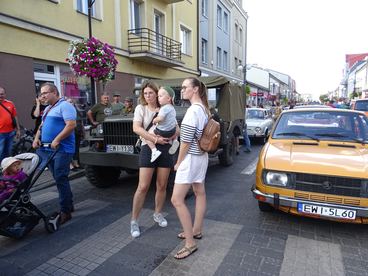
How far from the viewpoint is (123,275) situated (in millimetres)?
2875

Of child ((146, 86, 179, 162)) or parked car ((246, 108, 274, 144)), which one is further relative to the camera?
parked car ((246, 108, 274, 144))

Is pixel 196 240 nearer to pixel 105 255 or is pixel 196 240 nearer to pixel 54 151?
pixel 105 255

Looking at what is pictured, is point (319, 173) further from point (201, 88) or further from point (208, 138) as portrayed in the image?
point (201, 88)

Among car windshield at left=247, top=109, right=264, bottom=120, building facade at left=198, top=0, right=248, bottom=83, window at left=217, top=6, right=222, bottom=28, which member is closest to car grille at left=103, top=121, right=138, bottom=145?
car windshield at left=247, top=109, right=264, bottom=120

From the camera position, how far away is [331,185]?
11.4 feet

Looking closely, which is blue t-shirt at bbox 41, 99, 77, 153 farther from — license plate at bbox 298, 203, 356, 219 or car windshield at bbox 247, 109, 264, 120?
car windshield at bbox 247, 109, 264, 120

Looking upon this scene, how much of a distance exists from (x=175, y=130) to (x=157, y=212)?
119 cm

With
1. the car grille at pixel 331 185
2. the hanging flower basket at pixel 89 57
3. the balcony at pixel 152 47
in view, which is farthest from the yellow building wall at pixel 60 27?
the car grille at pixel 331 185

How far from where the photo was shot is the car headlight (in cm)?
370

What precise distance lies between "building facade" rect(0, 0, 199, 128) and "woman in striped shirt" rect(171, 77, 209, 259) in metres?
6.41

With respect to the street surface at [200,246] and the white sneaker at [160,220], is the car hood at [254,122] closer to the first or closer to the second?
the street surface at [200,246]

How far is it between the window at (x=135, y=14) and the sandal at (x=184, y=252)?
12.3m

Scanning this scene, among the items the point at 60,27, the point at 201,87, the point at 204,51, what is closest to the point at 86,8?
the point at 60,27

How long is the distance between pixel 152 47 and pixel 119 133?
9.66m
